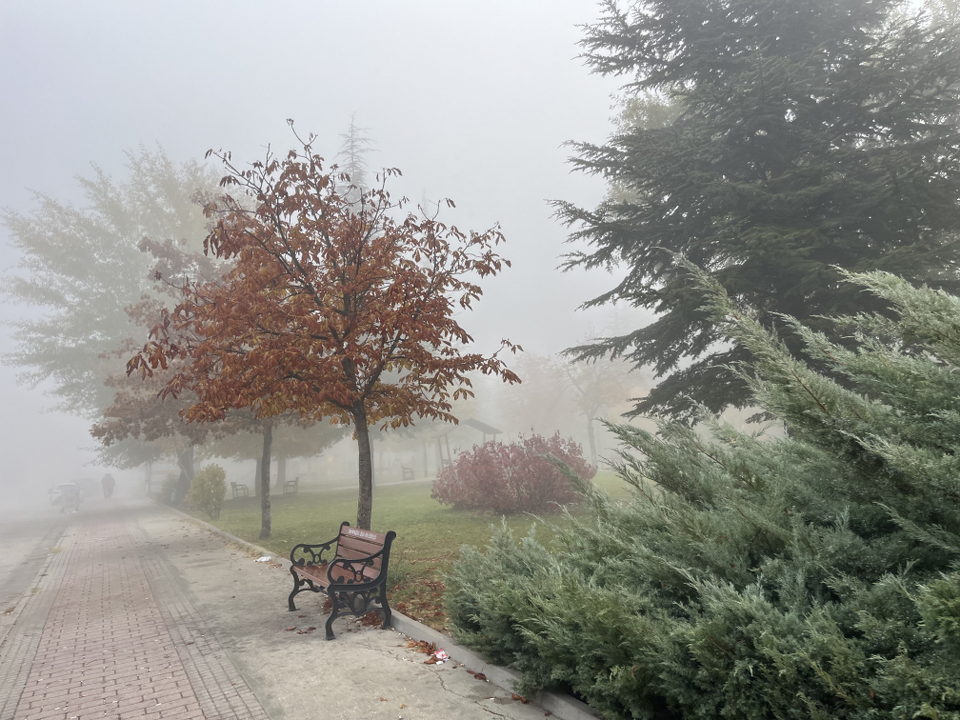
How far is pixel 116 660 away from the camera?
531 cm

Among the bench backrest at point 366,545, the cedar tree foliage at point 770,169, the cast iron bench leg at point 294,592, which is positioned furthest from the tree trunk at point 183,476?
the bench backrest at point 366,545

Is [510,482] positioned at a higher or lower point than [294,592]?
higher

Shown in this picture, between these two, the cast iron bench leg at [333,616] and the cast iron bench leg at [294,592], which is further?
the cast iron bench leg at [294,592]

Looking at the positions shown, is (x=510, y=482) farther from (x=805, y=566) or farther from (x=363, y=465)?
(x=805, y=566)

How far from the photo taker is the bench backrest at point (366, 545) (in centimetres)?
598

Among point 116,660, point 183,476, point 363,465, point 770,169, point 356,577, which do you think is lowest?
point 116,660

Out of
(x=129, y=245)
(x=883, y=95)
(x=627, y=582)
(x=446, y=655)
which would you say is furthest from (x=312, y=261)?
(x=129, y=245)

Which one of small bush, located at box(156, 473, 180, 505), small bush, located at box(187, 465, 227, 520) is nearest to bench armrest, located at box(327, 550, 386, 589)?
small bush, located at box(187, 465, 227, 520)

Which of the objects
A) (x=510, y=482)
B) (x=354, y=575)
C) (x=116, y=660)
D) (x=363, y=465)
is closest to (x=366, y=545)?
(x=354, y=575)

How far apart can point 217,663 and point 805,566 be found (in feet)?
15.3

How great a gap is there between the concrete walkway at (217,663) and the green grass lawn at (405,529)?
114 cm

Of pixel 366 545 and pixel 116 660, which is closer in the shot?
pixel 116 660

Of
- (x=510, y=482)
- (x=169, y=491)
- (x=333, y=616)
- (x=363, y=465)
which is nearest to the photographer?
(x=333, y=616)

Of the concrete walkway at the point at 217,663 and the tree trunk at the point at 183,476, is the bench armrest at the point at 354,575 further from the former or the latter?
the tree trunk at the point at 183,476
